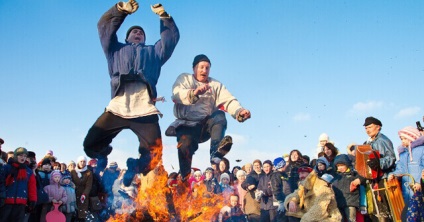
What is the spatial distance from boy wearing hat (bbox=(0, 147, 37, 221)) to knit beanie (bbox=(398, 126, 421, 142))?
610cm

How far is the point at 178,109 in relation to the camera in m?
7.68

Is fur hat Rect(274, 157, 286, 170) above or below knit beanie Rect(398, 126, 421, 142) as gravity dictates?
below

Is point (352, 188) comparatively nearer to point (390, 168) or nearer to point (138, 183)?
point (390, 168)

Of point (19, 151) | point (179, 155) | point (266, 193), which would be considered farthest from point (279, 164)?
point (19, 151)

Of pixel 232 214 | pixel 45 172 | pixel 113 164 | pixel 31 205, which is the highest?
pixel 113 164

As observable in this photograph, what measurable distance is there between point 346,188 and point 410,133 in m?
1.37

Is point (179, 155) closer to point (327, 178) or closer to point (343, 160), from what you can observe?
point (327, 178)

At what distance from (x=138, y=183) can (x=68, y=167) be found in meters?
3.31

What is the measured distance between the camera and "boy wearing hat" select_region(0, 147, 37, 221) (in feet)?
23.8

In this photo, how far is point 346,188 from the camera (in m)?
7.71

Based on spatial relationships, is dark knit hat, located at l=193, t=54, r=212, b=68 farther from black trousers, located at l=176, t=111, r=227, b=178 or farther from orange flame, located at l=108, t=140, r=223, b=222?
orange flame, located at l=108, t=140, r=223, b=222

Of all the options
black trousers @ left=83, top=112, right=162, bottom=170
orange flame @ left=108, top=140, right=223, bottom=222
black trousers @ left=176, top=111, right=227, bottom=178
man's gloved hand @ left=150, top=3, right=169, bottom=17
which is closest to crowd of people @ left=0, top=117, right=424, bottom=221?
orange flame @ left=108, top=140, right=223, bottom=222

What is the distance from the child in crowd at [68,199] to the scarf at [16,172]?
1.25m

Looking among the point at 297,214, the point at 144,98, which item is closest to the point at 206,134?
the point at 144,98
